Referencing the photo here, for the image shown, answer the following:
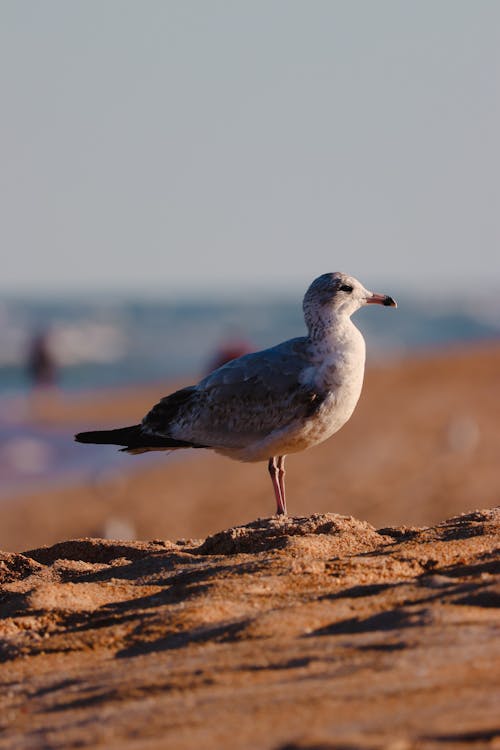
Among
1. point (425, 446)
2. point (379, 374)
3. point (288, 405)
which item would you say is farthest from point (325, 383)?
point (379, 374)

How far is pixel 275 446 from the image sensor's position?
21.7ft

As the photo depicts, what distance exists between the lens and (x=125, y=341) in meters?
58.7

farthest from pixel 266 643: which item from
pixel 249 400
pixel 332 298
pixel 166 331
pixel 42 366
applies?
pixel 166 331

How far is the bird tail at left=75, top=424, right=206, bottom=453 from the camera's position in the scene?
280 inches

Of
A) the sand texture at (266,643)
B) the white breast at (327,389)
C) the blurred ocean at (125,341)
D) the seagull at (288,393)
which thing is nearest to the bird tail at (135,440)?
the seagull at (288,393)

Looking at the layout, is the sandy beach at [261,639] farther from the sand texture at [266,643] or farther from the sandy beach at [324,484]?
the sandy beach at [324,484]

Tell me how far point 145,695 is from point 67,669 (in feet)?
1.82

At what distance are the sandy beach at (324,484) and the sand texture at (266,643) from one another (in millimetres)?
7908

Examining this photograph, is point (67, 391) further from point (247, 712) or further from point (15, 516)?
point (247, 712)

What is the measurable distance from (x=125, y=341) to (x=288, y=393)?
52570mm

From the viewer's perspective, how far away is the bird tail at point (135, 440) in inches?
280

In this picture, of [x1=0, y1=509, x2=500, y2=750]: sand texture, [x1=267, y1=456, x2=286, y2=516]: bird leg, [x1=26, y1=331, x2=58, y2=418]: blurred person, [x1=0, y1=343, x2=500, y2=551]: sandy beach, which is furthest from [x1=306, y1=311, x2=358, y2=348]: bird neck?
[x1=26, y1=331, x2=58, y2=418]: blurred person

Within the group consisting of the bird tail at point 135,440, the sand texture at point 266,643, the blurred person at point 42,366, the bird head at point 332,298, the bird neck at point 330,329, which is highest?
the blurred person at point 42,366

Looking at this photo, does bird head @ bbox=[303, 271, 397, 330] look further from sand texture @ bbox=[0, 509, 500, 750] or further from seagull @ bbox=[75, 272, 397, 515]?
sand texture @ bbox=[0, 509, 500, 750]
